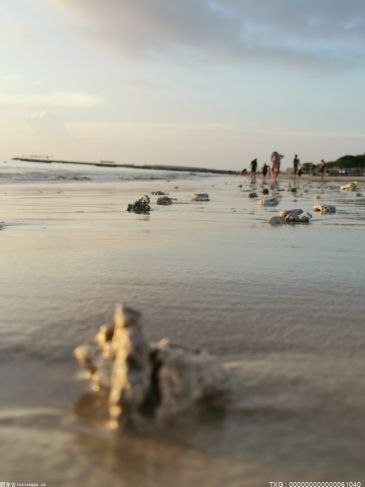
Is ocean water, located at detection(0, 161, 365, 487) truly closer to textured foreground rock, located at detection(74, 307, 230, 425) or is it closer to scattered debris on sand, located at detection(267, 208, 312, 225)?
textured foreground rock, located at detection(74, 307, 230, 425)

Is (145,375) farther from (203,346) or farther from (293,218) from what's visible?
(293,218)

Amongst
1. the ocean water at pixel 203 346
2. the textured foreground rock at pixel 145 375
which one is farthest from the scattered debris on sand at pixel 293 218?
the textured foreground rock at pixel 145 375

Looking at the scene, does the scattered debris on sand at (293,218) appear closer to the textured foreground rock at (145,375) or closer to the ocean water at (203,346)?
the ocean water at (203,346)

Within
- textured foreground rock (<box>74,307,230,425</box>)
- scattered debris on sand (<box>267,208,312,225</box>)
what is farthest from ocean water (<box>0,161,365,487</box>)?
scattered debris on sand (<box>267,208,312,225</box>)

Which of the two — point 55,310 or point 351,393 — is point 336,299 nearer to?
point 351,393

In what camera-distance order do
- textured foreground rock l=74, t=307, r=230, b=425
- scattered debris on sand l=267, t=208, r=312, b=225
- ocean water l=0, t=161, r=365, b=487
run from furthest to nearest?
scattered debris on sand l=267, t=208, r=312, b=225 < textured foreground rock l=74, t=307, r=230, b=425 < ocean water l=0, t=161, r=365, b=487

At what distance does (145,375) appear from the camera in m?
2.20

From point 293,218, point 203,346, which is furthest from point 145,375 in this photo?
point 293,218

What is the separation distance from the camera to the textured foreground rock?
85.7 inches

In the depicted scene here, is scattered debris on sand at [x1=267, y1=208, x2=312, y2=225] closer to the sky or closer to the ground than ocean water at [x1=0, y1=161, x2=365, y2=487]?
closer to the sky

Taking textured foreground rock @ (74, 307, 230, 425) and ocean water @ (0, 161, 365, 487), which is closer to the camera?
ocean water @ (0, 161, 365, 487)

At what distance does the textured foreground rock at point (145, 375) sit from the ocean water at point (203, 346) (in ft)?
0.31

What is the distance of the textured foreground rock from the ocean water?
0.10 m

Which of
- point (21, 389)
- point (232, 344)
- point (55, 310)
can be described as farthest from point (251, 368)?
point (55, 310)
